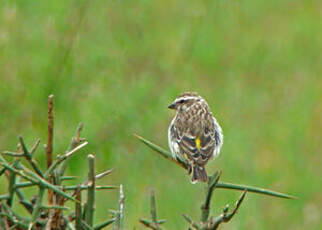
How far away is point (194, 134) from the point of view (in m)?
6.14

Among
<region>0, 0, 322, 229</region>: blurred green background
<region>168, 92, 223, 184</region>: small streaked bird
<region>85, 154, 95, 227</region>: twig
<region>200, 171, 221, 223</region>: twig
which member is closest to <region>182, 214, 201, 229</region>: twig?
<region>200, 171, 221, 223</region>: twig

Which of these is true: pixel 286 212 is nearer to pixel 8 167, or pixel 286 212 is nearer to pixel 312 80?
pixel 312 80

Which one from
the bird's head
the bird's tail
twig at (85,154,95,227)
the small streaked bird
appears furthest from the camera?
the bird's head

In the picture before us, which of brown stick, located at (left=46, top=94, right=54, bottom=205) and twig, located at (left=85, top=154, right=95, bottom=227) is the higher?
brown stick, located at (left=46, top=94, right=54, bottom=205)

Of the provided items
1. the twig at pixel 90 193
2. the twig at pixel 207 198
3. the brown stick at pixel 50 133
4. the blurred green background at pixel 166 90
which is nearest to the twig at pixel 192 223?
the twig at pixel 207 198

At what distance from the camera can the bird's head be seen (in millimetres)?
6387

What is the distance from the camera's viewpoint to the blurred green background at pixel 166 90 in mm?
6406

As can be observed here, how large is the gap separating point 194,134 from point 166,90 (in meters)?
1.07

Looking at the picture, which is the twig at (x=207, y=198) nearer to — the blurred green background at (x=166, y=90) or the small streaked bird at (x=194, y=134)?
the small streaked bird at (x=194, y=134)

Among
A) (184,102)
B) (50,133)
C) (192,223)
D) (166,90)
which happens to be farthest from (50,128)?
(166,90)

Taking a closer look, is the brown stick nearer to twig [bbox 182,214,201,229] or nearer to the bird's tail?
twig [bbox 182,214,201,229]

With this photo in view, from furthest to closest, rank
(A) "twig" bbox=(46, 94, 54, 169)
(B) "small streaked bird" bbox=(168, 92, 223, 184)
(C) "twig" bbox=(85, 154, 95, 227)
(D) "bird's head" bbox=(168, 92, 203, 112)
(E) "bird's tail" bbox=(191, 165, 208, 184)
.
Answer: (D) "bird's head" bbox=(168, 92, 203, 112) < (B) "small streaked bird" bbox=(168, 92, 223, 184) < (E) "bird's tail" bbox=(191, 165, 208, 184) < (A) "twig" bbox=(46, 94, 54, 169) < (C) "twig" bbox=(85, 154, 95, 227)

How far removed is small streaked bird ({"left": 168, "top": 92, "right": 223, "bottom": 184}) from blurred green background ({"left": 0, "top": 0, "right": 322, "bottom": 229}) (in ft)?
1.36

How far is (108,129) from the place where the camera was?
21.4ft
